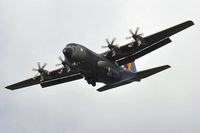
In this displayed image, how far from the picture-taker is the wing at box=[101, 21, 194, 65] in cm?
6030

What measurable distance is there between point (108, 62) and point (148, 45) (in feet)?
17.6

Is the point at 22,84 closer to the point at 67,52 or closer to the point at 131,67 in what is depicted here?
the point at 67,52

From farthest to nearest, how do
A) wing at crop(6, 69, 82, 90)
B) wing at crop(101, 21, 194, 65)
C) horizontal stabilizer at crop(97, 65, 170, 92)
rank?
wing at crop(6, 69, 82, 90), horizontal stabilizer at crop(97, 65, 170, 92), wing at crop(101, 21, 194, 65)

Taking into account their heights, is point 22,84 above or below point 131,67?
below

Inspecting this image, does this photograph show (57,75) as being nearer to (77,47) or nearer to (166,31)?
(77,47)

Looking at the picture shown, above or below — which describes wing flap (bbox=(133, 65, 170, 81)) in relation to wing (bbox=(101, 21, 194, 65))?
below

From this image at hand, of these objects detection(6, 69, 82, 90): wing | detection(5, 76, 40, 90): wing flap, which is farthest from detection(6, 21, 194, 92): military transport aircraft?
detection(5, 76, 40, 90): wing flap

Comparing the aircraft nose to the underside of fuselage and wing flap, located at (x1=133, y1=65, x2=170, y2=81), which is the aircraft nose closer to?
the underside of fuselage

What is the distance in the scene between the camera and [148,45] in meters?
62.5

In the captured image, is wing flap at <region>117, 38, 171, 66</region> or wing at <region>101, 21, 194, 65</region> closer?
wing at <region>101, 21, 194, 65</region>

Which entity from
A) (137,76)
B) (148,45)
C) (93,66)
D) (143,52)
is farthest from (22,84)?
(148,45)

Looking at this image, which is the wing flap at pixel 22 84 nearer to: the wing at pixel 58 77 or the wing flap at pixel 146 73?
the wing at pixel 58 77

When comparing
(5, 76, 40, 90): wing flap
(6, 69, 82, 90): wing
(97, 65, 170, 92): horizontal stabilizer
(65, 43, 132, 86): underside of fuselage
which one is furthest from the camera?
(5, 76, 40, 90): wing flap

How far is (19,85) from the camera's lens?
6994cm
